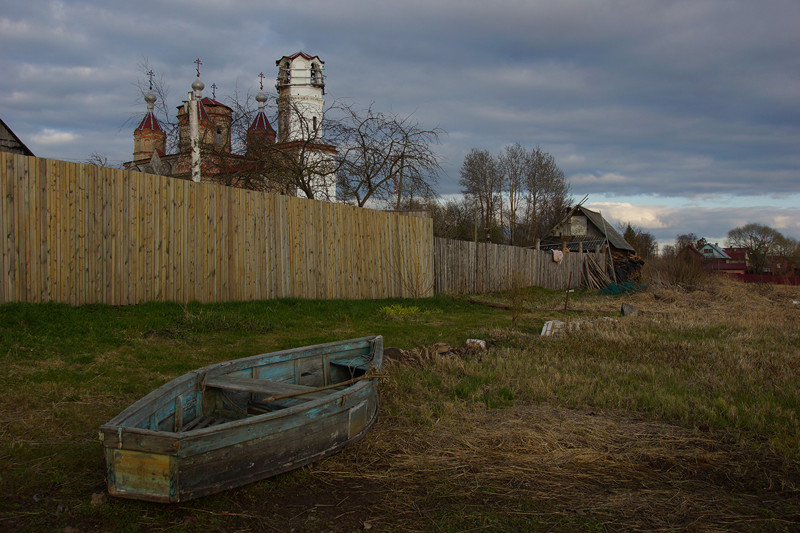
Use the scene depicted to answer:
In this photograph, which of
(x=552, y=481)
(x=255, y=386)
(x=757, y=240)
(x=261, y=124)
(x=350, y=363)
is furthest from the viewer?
(x=757, y=240)

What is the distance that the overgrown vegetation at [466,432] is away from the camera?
2939 millimetres

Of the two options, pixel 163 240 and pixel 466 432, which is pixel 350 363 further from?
pixel 163 240

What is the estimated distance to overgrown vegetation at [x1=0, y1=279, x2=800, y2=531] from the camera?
2939 millimetres

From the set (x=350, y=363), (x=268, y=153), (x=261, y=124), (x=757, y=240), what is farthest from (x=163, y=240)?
(x=757, y=240)

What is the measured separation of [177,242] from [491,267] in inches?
433

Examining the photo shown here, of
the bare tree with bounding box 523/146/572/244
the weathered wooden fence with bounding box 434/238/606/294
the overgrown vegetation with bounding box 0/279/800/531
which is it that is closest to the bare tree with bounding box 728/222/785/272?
the bare tree with bounding box 523/146/572/244

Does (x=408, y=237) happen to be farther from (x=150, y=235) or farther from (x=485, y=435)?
(x=485, y=435)

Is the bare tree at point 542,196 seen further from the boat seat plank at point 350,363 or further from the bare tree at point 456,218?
the boat seat plank at point 350,363

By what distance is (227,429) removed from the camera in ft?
9.62

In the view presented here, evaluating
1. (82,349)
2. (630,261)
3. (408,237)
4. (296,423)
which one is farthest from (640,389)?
(630,261)

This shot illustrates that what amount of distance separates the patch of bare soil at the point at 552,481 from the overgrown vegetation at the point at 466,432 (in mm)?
13

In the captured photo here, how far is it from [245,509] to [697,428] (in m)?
3.33

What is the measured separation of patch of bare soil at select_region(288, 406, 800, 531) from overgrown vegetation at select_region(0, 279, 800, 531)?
1cm

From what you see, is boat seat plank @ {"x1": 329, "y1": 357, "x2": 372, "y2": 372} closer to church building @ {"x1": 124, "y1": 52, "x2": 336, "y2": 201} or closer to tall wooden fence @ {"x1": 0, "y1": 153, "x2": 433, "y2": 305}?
tall wooden fence @ {"x1": 0, "y1": 153, "x2": 433, "y2": 305}
